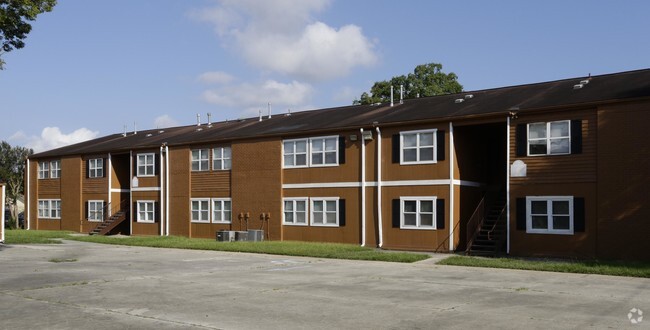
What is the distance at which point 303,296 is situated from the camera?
48.8ft

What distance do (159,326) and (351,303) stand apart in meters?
4.26

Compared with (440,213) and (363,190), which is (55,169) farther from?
(440,213)

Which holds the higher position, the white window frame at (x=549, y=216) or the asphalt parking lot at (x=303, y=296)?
the white window frame at (x=549, y=216)

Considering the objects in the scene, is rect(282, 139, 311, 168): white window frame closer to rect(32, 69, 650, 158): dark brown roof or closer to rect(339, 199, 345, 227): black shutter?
rect(32, 69, 650, 158): dark brown roof

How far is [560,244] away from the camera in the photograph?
81.4ft

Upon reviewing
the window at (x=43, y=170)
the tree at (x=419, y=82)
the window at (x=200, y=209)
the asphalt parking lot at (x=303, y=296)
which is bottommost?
the asphalt parking lot at (x=303, y=296)

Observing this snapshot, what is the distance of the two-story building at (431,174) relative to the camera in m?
23.9

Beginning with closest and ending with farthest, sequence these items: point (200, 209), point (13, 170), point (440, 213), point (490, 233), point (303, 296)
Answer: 1. point (303, 296)
2. point (490, 233)
3. point (440, 213)
4. point (200, 209)
5. point (13, 170)

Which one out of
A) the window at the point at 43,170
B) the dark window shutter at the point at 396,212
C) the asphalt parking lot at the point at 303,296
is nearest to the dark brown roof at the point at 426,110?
the window at the point at 43,170

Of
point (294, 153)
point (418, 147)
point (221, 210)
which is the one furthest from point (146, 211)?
point (418, 147)

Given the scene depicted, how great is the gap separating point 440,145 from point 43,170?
109 feet

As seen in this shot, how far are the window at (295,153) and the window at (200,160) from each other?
6.27 metres

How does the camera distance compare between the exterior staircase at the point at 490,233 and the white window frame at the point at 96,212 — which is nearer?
the exterior staircase at the point at 490,233

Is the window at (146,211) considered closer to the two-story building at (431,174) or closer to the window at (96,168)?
the two-story building at (431,174)
